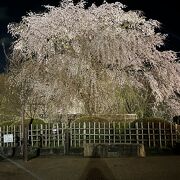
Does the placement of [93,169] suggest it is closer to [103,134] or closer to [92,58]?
[103,134]

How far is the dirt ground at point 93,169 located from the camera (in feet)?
41.2

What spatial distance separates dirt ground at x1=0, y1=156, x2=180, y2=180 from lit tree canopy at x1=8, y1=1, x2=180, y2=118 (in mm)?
9190

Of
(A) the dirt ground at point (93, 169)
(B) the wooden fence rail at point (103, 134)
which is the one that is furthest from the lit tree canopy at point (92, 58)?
(A) the dirt ground at point (93, 169)

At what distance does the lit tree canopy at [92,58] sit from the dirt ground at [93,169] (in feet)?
30.2

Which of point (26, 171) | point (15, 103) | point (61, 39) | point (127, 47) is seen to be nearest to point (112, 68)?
point (127, 47)

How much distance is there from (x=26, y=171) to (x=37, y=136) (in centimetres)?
731

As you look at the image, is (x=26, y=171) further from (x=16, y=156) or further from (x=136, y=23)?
→ (x=136, y=23)

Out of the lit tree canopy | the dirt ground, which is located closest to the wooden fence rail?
the dirt ground

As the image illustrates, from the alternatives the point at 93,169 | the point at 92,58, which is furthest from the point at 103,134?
the point at 92,58

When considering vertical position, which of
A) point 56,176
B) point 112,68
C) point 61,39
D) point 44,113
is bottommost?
point 56,176

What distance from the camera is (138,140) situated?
19891 millimetres

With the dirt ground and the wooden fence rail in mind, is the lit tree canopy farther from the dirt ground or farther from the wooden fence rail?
the dirt ground

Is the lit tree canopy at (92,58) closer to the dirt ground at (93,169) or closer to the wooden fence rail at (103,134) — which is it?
the wooden fence rail at (103,134)

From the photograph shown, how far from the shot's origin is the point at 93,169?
14.0 metres
